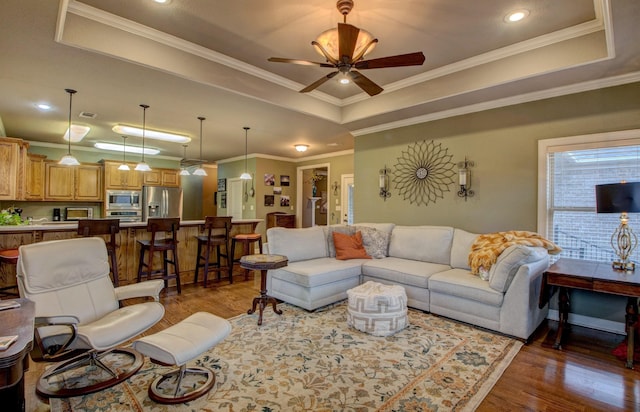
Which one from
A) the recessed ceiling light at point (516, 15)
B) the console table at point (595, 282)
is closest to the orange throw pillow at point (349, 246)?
the console table at point (595, 282)

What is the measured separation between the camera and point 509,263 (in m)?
2.98

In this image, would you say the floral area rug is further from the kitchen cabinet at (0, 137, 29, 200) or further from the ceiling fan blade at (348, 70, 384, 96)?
the kitchen cabinet at (0, 137, 29, 200)

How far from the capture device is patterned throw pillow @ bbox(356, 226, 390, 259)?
4477 mm

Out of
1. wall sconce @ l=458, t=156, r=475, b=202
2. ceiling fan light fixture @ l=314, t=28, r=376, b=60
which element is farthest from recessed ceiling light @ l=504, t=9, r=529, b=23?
wall sconce @ l=458, t=156, r=475, b=202

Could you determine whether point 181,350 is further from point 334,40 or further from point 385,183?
point 385,183

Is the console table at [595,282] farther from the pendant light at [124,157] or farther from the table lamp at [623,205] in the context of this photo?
the pendant light at [124,157]

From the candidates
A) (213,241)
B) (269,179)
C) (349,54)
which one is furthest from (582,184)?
(269,179)

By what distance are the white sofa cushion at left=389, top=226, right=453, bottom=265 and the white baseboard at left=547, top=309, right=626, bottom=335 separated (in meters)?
1.24

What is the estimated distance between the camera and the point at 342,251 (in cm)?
439

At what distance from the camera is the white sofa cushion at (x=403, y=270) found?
11.9 feet

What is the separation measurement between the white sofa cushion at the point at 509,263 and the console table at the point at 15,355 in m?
3.41

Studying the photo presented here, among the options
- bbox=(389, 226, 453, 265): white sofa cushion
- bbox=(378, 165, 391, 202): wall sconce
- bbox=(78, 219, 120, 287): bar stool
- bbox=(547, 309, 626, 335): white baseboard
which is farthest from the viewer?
bbox=(378, 165, 391, 202): wall sconce

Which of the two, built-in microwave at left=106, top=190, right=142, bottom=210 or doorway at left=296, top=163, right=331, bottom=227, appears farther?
doorway at left=296, top=163, right=331, bottom=227

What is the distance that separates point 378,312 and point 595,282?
6.01 ft
